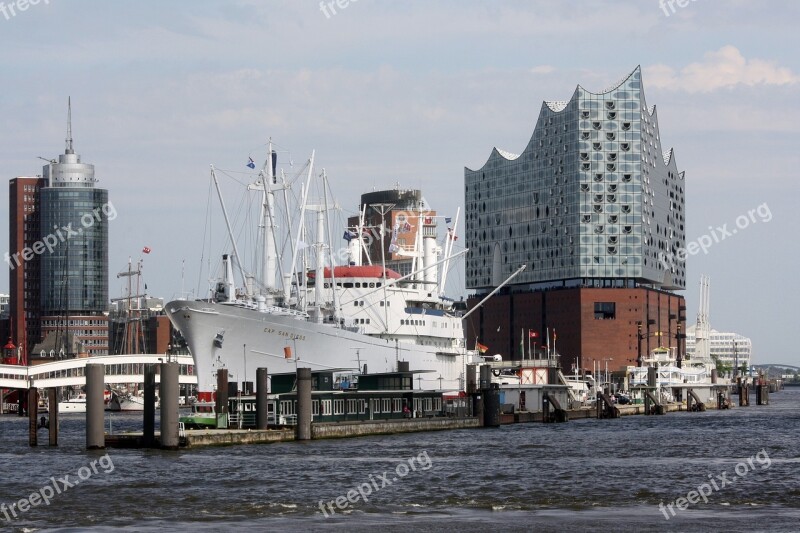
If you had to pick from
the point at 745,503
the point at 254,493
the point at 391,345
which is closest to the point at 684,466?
the point at 745,503

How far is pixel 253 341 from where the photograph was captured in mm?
116875

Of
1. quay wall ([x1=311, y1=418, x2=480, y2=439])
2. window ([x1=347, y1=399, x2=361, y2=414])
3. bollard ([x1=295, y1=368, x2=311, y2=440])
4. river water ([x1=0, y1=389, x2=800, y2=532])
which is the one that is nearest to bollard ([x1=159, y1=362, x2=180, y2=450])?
river water ([x1=0, y1=389, x2=800, y2=532])

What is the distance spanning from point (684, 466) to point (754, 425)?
55.0m

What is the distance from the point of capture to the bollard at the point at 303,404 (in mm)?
80188

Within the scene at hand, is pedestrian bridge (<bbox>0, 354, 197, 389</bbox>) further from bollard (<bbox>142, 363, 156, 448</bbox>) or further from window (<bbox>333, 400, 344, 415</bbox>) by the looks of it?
bollard (<bbox>142, 363, 156, 448</bbox>)

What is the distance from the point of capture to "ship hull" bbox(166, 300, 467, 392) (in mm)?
115125

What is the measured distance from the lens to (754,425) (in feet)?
402

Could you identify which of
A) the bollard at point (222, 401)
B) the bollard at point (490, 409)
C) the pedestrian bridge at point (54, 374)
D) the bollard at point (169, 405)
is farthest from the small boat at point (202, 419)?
the pedestrian bridge at point (54, 374)

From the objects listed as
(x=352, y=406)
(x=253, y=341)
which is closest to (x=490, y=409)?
(x=352, y=406)

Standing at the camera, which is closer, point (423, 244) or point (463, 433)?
point (463, 433)

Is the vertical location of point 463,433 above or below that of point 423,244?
below

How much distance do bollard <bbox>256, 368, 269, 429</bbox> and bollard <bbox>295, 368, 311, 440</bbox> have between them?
2101mm

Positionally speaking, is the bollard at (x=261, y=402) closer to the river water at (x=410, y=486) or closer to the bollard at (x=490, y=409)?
the river water at (x=410, y=486)

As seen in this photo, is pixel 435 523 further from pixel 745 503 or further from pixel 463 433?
pixel 463 433
